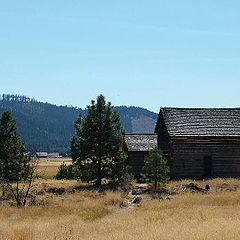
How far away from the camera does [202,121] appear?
42031mm

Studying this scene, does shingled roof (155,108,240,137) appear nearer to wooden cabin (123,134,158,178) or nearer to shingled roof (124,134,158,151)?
shingled roof (124,134,158,151)

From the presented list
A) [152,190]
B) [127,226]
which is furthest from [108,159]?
[127,226]

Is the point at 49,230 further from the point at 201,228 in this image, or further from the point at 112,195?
the point at 112,195

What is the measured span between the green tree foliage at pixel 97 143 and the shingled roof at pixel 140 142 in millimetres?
4287

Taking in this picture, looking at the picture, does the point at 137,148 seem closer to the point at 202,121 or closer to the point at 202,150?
the point at 202,150

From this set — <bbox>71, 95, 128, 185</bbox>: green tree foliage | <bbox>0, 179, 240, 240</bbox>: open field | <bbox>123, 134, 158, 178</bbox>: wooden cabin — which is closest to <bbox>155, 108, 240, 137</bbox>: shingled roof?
<bbox>123, 134, 158, 178</bbox>: wooden cabin

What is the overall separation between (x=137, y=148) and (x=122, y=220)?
882 inches

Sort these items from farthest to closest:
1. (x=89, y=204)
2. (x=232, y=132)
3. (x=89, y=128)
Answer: (x=232, y=132) < (x=89, y=128) < (x=89, y=204)

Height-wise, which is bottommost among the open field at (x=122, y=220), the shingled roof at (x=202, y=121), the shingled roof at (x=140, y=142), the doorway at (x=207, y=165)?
the open field at (x=122, y=220)

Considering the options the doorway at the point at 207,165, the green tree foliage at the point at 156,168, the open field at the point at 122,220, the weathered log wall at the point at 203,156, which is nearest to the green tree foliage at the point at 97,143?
the green tree foliage at the point at 156,168

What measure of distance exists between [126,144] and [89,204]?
16.9 m

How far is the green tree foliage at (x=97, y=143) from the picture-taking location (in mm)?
36562

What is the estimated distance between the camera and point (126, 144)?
41.7 metres

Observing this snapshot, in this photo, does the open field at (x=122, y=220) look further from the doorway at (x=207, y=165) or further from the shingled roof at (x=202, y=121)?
the shingled roof at (x=202, y=121)
